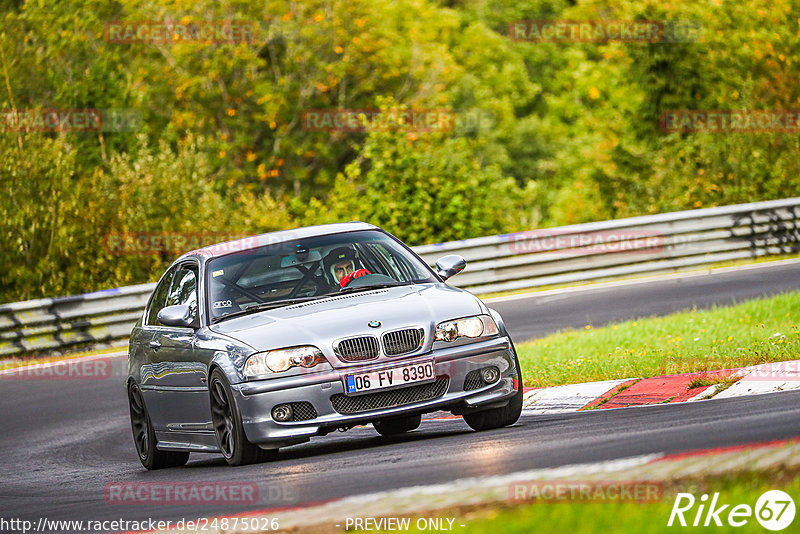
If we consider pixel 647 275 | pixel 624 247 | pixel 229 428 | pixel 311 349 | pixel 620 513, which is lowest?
pixel 647 275

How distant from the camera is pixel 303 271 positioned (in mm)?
9750

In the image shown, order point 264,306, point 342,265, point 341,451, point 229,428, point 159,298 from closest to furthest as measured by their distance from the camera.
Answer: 1. point 229,428
2. point 341,451
3. point 264,306
4. point 342,265
5. point 159,298

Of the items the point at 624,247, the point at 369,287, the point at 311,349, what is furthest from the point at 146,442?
the point at 624,247

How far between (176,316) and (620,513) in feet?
17.0

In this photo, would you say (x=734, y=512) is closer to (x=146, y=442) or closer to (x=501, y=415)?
(x=501, y=415)

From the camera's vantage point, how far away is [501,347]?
29.5 ft

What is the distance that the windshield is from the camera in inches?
376

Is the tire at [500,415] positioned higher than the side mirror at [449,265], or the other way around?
the side mirror at [449,265]

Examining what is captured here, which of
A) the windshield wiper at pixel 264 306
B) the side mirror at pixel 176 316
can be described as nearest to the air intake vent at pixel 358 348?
the windshield wiper at pixel 264 306

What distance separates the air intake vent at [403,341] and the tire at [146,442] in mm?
2362

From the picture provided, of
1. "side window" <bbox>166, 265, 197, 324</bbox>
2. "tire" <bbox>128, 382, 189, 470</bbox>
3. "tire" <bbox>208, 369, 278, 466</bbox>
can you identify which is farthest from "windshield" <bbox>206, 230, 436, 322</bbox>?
"tire" <bbox>128, 382, 189, 470</bbox>

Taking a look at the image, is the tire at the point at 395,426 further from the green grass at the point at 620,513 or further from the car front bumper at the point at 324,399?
the green grass at the point at 620,513

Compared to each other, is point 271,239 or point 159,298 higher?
point 271,239

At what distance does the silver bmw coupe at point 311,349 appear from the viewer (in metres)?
8.48
